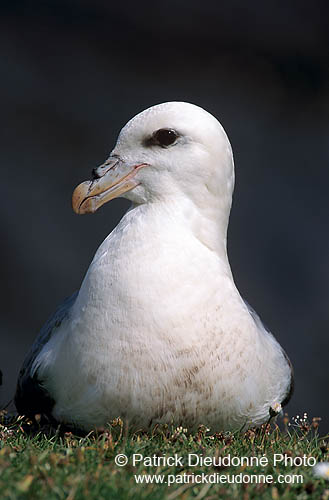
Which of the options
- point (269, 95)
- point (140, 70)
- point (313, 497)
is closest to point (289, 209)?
point (269, 95)

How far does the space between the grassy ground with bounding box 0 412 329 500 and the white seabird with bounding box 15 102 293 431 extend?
0.12 meters

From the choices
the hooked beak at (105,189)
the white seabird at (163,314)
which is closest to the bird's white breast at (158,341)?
the white seabird at (163,314)

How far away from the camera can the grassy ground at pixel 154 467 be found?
1.98 meters

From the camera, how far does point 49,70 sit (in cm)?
546

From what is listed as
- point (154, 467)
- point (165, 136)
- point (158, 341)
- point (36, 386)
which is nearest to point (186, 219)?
point (165, 136)

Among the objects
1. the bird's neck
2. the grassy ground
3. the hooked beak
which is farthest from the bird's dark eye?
the grassy ground

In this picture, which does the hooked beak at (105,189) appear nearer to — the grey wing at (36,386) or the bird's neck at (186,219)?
the bird's neck at (186,219)

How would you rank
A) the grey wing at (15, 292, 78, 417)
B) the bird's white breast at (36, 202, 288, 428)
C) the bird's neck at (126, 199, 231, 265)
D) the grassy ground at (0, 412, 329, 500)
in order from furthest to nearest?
the grey wing at (15, 292, 78, 417), the bird's neck at (126, 199, 231, 265), the bird's white breast at (36, 202, 288, 428), the grassy ground at (0, 412, 329, 500)

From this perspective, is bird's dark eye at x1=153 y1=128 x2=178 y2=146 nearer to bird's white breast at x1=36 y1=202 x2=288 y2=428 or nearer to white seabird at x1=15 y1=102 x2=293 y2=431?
white seabird at x1=15 y1=102 x2=293 y2=431

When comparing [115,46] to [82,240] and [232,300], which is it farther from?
[232,300]

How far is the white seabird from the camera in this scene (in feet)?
8.86

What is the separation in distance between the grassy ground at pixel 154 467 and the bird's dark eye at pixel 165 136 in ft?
3.35

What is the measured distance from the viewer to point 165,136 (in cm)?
293

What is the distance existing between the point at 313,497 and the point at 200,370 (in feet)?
2.23
